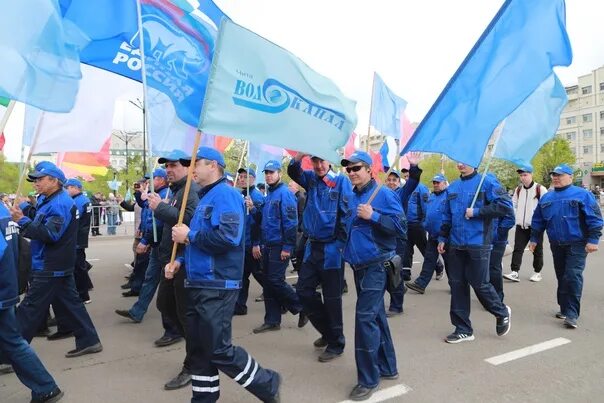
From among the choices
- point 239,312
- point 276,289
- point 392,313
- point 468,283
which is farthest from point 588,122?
point 276,289

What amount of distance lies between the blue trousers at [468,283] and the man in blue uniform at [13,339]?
3.76 m

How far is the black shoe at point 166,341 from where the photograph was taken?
4945 mm

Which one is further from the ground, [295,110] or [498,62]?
[498,62]

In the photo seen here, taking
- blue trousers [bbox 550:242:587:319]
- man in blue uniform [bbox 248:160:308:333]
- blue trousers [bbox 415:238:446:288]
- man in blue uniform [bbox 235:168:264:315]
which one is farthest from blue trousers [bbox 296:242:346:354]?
blue trousers [bbox 415:238:446:288]

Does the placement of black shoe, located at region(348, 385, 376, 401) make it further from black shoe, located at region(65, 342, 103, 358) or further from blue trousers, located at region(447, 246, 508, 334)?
black shoe, located at region(65, 342, 103, 358)

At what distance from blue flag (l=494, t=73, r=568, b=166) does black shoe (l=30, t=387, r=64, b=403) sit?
4964 mm

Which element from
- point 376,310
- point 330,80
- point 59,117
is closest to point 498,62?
point 330,80

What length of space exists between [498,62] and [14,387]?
4.84 meters

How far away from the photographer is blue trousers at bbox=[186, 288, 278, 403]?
10.2 ft

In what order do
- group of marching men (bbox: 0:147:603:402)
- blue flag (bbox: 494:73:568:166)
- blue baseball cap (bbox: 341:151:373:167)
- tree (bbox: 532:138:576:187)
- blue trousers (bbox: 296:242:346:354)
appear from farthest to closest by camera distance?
tree (bbox: 532:138:576:187)
blue flag (bbox: 494:73:568:166)
blue trousers (bbox: 296:242:346:354)
blue baseball cap (bbox: 341:151:373:167)
group of marching men (bbox: 0:147:603:402)

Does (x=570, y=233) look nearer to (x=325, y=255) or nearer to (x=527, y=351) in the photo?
(x=527, y=351)

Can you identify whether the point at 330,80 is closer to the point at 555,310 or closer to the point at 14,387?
the point at 14,387

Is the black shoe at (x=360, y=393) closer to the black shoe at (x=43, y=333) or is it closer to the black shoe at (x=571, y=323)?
the black shoe at (x=571, y=323)

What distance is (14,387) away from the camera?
3.92 metres
